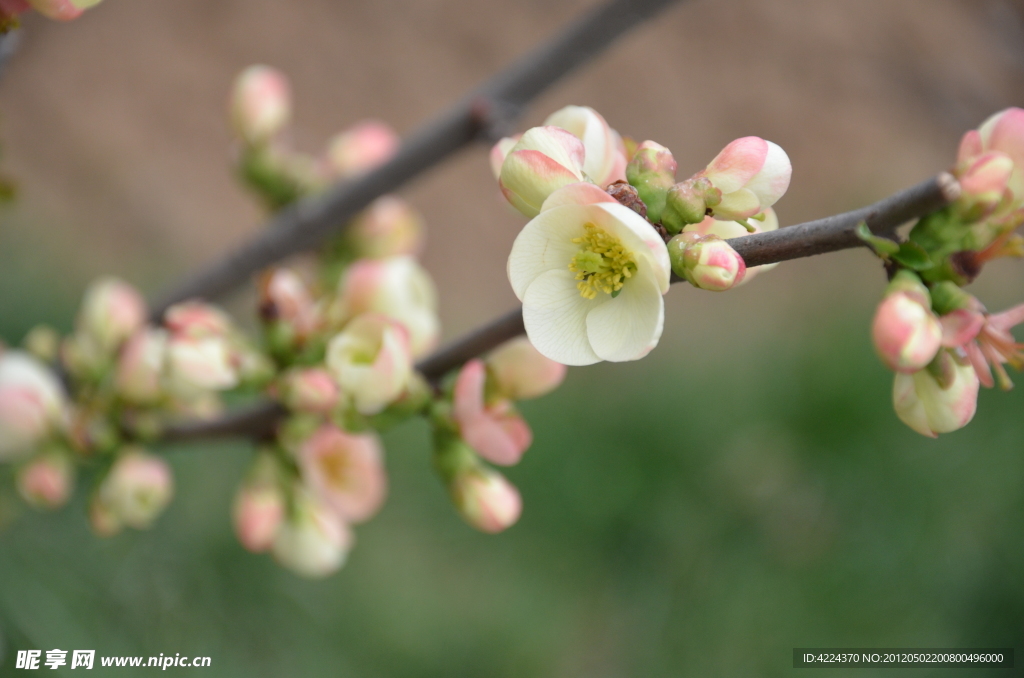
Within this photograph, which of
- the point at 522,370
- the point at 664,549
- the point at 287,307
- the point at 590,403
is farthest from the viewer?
the point at 590,403

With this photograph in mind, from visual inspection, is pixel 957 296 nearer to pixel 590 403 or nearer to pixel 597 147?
pixel 597 147

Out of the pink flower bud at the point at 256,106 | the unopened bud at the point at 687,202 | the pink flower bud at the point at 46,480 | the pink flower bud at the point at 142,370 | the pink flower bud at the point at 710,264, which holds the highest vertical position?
the pink flower bud at the point at 256,106

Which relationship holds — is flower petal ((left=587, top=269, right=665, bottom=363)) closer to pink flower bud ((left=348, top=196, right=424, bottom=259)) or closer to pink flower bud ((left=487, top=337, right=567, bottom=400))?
pink flower bud ((left=487, top=337, right=567, bottom=400))

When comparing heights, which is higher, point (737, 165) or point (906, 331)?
point (737, 165)

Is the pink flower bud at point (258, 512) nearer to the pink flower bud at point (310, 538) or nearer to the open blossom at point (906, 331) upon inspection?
the pink flower bud at point (310, 538)

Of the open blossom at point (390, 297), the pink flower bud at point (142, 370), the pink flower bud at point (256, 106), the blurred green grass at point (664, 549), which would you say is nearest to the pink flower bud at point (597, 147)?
the open blossom at point (390, 297)

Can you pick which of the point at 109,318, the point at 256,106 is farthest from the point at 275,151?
the point at 109,318
